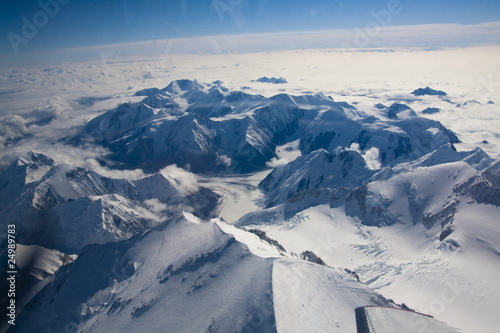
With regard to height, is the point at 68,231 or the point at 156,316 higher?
the point at 156,316

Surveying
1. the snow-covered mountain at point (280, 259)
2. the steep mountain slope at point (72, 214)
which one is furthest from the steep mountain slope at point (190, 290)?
the steep mountain slope at point (72, 214)

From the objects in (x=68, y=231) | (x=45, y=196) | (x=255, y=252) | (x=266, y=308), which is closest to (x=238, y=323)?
(x=266, y=308)

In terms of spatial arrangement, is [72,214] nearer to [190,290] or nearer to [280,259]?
[190,290]

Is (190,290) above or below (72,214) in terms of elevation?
above

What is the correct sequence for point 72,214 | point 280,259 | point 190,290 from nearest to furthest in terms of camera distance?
1. point 280,259
2. point 190,290
3. point 72,214

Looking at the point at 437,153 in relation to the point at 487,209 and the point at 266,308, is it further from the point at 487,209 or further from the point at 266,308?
the point at 266,308

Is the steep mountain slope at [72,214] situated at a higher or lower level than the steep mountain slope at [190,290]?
lower

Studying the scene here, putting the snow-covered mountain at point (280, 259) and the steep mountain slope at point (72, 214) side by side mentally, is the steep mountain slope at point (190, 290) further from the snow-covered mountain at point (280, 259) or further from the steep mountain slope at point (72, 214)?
the steep mountain slope at point (72, 214)

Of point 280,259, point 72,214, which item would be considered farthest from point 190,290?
point 72,214

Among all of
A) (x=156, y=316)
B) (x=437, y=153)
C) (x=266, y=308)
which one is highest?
(x=266, y=308)

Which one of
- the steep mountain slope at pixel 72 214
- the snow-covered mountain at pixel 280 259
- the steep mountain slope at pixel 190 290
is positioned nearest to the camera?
the steep mountain slope at pixel 190 290

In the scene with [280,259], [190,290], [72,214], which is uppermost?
[280,259]
